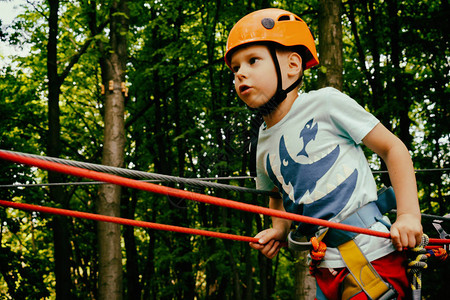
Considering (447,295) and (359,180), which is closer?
(359,180)

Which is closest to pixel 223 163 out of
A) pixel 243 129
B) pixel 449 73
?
pixel 243 129

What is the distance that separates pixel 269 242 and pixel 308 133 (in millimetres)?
668

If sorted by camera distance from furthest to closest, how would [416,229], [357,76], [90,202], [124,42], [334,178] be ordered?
1. [90,202]
2. [357,76]
3. [124,42]
4. [334,178]
5. [416,229]

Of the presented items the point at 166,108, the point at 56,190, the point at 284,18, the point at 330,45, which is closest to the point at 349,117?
the point at 284,18

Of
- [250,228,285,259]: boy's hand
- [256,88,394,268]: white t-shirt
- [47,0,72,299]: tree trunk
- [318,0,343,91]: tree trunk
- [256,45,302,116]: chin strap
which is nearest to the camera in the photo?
[256,88,394,268]: white t-shirt

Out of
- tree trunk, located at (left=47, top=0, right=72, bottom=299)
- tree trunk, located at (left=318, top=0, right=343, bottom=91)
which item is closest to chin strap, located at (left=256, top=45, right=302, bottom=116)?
tree trunk, located at (left=318, top=0, right=343, bottom=91)

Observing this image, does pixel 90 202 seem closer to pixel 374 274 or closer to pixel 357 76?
pixel 357 76

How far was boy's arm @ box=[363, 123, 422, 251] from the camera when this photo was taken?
57.1 inches

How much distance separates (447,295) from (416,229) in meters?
8.85

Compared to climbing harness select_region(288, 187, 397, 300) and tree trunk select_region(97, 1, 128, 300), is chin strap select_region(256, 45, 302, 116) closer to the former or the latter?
climbing harness select_region(288, 187, 397, 300)

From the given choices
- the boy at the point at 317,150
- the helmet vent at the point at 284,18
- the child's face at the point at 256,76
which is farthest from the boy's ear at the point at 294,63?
the helmet vent at the point at 284,18

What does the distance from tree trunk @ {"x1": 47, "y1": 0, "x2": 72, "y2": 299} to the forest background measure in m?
0.02

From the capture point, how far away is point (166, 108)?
39.4 feet

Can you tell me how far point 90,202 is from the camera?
1434 cm
